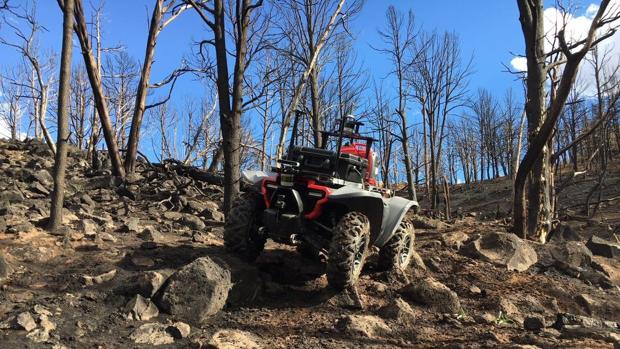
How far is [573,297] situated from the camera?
6.88m

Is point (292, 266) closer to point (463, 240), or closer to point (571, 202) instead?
point (463, 240)

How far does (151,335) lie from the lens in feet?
14.8

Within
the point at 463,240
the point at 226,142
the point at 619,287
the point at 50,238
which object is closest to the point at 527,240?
the point at 463,240

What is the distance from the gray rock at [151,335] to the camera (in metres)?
4.45

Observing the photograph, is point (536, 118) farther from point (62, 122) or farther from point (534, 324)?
point (62, 122)

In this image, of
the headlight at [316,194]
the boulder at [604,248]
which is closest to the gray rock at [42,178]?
the headlight at [316,194]

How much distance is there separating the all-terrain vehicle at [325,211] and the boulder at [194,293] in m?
1.07

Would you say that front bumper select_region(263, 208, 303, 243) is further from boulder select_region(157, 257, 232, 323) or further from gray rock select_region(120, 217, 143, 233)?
gray rock select_region(120, 217, 143, 233)

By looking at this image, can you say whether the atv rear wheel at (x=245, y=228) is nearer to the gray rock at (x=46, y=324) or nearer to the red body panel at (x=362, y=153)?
the red body panel at (x=362, y=153)

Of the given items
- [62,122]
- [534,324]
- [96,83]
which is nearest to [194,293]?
[62,122]

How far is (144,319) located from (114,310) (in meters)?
0.33

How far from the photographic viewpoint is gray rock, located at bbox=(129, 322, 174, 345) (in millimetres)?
4445

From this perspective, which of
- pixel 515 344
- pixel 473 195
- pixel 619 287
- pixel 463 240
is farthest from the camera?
pixel 473 195

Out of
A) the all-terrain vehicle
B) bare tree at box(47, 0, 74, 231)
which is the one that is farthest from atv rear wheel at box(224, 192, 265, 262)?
bare tree at box(47, 0, 74, 231)
